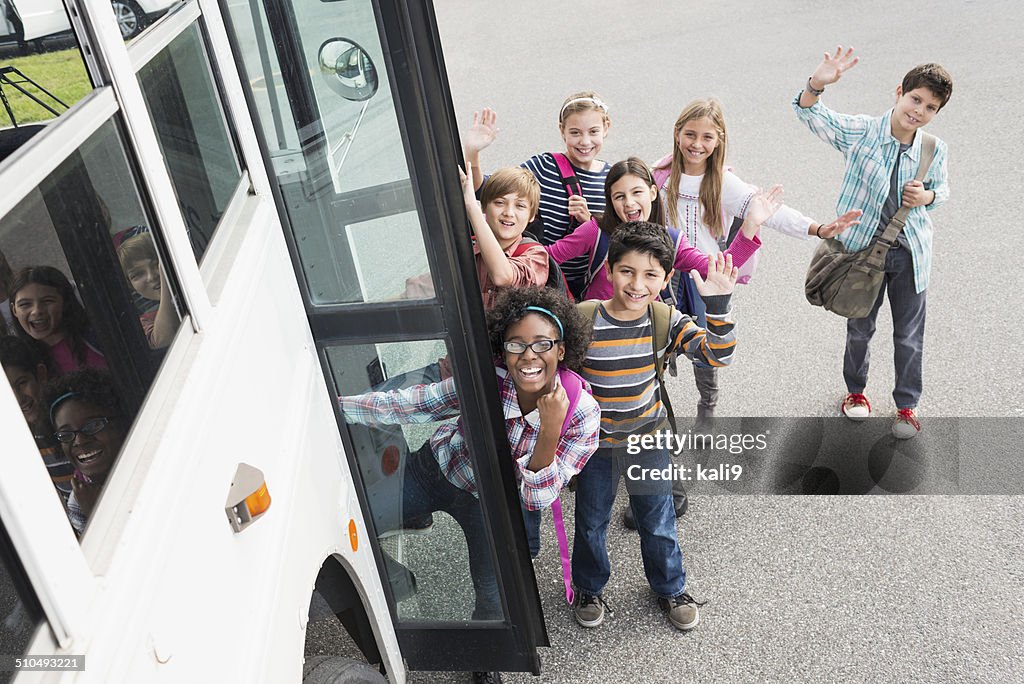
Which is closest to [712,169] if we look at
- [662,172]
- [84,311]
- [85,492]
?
[662,172]

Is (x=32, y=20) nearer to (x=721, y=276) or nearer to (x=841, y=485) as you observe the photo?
(x=721, y=276)

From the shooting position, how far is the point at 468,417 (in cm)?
222

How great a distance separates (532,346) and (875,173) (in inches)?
70.6

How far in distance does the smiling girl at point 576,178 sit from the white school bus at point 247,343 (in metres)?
1.17

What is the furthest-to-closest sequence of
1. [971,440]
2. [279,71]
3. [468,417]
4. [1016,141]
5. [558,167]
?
[1016,141] → [971,440] → [558,167] → [468,417] → [279,71]

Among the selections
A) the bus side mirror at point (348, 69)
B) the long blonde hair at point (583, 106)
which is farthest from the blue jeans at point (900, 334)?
the bus side mirror at point (348, 69)

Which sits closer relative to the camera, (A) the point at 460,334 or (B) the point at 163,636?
(B) the point at 163,636

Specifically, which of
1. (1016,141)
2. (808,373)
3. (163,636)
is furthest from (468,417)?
(1016,141)

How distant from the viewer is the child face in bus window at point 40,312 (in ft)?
3.44

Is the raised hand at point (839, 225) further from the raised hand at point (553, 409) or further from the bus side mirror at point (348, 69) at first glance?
the bus side mirror at point (348, 69)

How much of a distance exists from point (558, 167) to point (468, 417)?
4.47ft

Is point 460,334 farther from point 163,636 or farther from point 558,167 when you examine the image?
point 558,167

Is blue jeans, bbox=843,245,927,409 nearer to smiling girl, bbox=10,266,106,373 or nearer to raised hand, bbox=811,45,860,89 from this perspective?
raised hand, bbox=811,45,860,89

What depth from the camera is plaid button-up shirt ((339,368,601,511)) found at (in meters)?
2.23
